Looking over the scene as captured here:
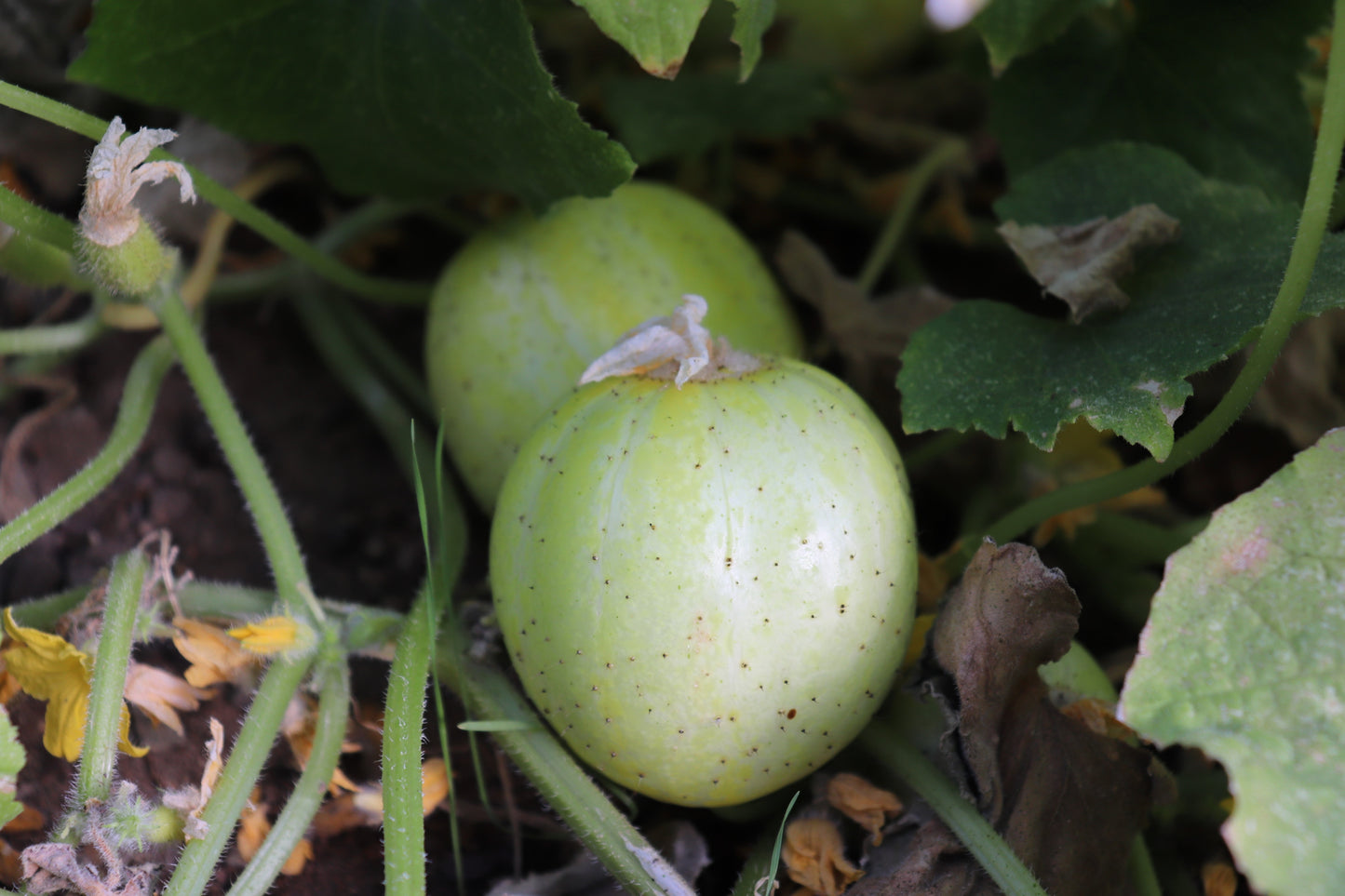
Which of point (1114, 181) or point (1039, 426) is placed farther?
point (1114, 181)

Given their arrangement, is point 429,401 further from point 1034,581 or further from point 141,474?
point 1034,581

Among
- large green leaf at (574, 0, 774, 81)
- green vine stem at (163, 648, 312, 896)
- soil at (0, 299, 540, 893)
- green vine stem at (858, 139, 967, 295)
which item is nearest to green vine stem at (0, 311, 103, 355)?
soil at (0, 299, 540, 893)

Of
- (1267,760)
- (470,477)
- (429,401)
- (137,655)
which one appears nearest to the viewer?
(1267,760)

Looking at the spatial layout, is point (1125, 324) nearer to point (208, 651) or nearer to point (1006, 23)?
point (1006, 23)

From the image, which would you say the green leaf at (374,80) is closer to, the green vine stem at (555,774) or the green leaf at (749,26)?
the green leaf at (749,26)

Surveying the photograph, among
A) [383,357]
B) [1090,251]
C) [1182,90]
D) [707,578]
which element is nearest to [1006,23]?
[1090,251]

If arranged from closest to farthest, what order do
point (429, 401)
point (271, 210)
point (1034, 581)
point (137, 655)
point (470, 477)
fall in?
point (1034, 581) → point (137, 655) → point (470, 477) → point (429, 401) → point (271, 210)

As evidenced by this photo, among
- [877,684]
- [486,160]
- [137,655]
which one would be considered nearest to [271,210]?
[486,160]
